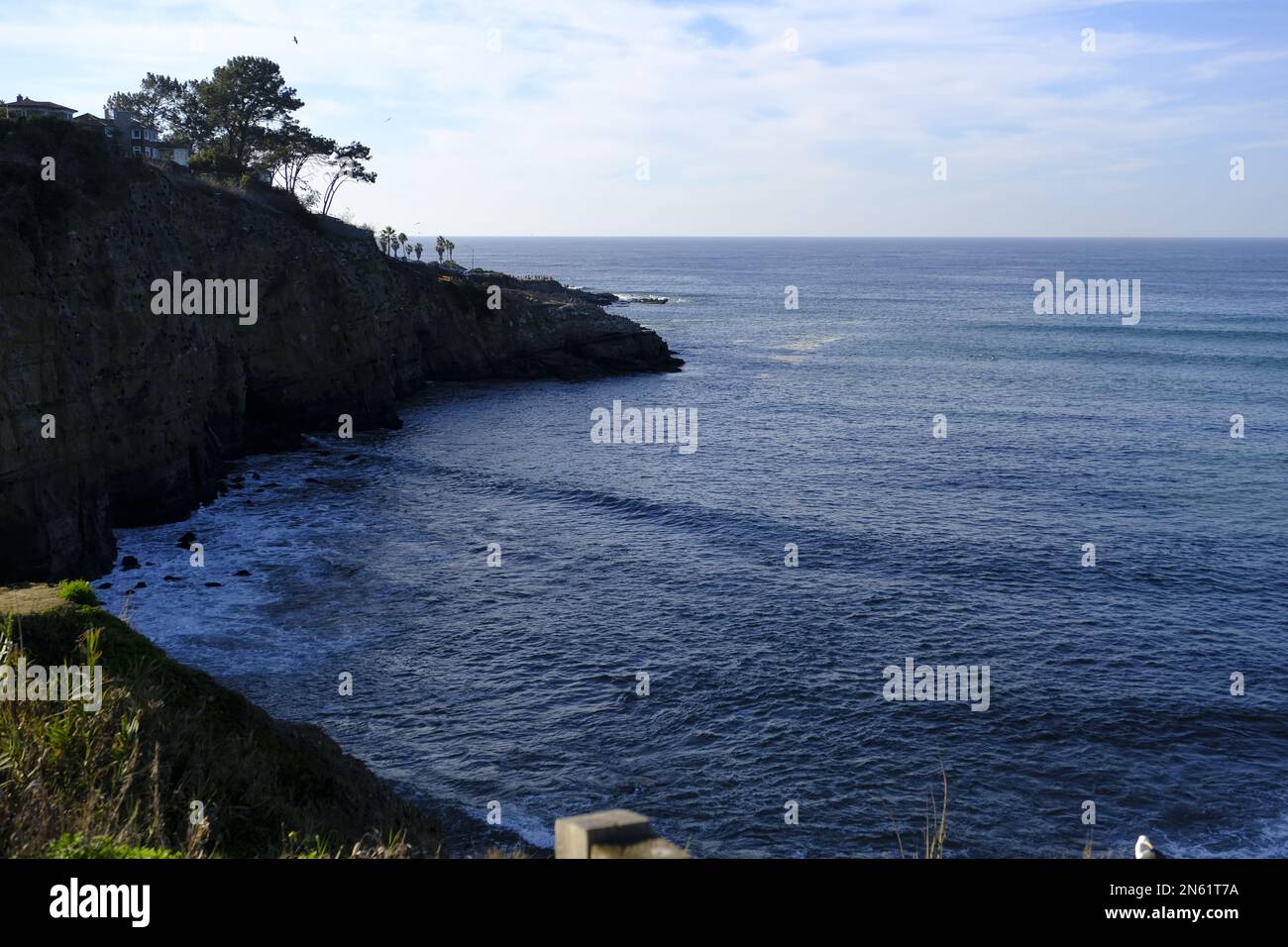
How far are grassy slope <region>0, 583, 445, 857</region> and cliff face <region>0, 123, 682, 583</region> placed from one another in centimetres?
1830

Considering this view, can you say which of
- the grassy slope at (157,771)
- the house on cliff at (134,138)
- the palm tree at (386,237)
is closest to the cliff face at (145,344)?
the house on cliff at (134,138)

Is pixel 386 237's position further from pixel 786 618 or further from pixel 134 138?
pixel 786 618

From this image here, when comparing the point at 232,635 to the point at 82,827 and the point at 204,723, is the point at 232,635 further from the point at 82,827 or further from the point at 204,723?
the point at 82,827

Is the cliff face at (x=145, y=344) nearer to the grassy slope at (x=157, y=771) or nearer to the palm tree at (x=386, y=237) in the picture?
the grassy slope at (x=157, y=771)

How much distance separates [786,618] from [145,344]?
105ft

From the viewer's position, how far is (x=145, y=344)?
46.8 metres

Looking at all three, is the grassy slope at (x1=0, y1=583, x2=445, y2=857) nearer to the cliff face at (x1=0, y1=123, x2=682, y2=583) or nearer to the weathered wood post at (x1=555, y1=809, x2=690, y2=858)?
the weathered wood post at (x1=555, y1=809, x2=690, y2=858)

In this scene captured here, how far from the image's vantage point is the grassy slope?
36.3 ft

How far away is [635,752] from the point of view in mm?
26984

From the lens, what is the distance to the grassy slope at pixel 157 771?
11.1 metres

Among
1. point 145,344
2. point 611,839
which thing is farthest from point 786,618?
point 145,344

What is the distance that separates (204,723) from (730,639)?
19.2 metres

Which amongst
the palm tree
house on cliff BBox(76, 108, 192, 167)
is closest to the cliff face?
house on cliff BBox(76, 108, 192, 167)
